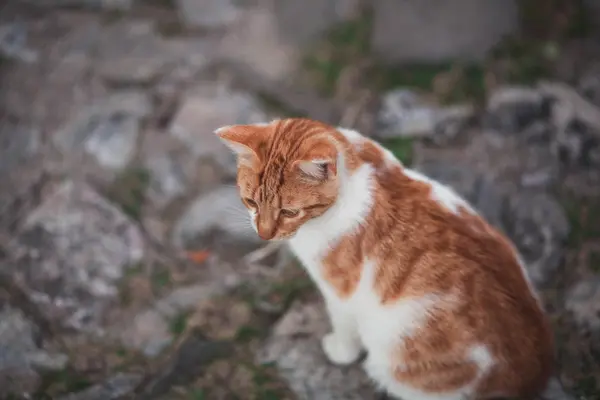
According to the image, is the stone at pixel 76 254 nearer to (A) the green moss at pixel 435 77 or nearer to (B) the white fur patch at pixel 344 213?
(B) the white fur patch at pixel 344 213

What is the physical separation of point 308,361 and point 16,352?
1232 mm

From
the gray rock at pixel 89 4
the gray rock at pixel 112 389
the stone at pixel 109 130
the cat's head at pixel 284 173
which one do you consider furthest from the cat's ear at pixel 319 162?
the gray rock at pixel 89 4

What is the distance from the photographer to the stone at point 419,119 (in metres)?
3.37

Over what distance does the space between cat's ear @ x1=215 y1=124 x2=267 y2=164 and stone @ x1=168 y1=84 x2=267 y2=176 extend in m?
1.26

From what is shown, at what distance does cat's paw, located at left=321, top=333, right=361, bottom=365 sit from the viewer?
251 cm

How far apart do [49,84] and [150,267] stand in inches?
57.5

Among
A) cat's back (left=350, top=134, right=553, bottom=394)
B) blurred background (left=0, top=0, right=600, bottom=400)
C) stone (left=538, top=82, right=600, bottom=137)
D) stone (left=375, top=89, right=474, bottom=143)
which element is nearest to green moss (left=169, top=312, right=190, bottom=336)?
blurred background (left=0, top=0, right=600, bottom=400)

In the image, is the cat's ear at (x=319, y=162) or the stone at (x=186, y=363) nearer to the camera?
the cat's ear at (x=319, y=162)

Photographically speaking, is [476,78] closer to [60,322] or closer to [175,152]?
[175,152]

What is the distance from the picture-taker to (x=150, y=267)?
2936mm

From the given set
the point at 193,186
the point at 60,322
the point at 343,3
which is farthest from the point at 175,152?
the point at 343,3

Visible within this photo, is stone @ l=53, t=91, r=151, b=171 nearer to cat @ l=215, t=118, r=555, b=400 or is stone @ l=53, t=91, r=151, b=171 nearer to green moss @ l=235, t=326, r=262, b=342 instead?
green moss @ l=235, t=326, r=262, b=342

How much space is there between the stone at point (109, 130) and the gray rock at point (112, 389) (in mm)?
1210

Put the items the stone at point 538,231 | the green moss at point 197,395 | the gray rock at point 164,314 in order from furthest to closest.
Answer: the stone at point 538,231 → the gray rock at point 164,314 → the green moss at point 197,395
